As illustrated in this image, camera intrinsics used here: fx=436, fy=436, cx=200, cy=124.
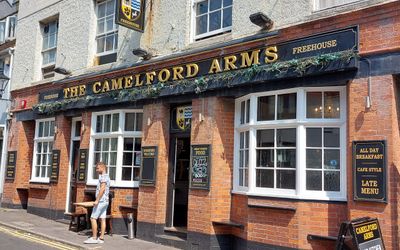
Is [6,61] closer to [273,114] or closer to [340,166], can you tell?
[273,114]

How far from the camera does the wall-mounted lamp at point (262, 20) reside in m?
8.41

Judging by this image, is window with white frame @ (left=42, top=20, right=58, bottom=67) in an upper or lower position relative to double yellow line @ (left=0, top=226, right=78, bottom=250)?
upper

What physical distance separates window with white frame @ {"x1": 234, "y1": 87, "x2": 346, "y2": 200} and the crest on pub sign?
71.9 inches

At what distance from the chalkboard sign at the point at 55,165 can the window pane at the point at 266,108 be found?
25.0 ft

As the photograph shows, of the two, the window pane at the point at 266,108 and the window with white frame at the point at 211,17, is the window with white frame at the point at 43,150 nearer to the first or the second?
the window with white frame at the point at 211,17

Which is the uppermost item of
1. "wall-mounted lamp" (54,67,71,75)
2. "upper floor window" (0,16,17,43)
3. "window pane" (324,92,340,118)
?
"upper floor window" (0,16,17,43)

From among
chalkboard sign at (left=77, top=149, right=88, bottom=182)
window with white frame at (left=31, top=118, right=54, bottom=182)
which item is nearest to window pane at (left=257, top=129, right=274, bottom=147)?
chalkboard sign at (left=77, top=149, right=88, bottom=182)

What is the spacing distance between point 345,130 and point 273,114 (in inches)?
56.6

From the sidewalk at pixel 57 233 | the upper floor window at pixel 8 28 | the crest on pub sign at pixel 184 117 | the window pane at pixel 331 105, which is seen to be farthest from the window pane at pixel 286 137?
the upper floor window at pixel 8 28

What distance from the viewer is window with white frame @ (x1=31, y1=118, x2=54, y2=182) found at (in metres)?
14.5

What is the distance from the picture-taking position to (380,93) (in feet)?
22.8

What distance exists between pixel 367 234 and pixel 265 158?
2652mm

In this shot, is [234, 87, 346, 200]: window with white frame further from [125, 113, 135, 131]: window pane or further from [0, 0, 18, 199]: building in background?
[0, 0, 18, 199]: building in background

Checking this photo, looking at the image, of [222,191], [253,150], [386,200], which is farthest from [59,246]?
[386,200]
